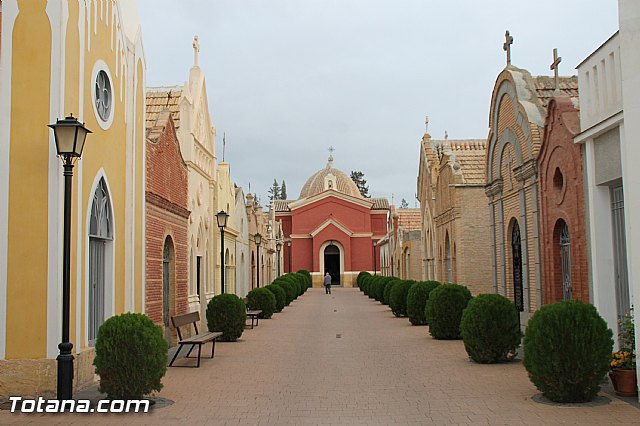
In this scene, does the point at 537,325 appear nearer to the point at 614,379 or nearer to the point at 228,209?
the point at 614,379

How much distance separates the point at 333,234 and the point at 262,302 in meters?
38.7

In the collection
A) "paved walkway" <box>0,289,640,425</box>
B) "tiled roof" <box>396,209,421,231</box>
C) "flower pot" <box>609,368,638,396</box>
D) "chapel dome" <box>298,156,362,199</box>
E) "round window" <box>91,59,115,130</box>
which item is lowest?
"paved walkway" <box>0,289,640,425</box>

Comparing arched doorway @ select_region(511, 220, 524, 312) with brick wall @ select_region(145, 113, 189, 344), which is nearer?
brick wall @ select_region(145, 113, 189, 344)

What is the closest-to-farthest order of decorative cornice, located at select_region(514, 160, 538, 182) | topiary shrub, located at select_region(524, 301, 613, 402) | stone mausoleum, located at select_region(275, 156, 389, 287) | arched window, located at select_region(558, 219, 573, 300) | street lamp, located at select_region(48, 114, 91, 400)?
street lamp, located at select_region(48, 114, 91, 400)
topiary shrub, located at select_region(524, 301, 613, 402)
arched window, located at select_region(558, 219, 573, 300)
decorative cornice, located at select_region(514, 160, 538, 182)
stone mausoleum, located at select_region(275, 156, 389, 287)

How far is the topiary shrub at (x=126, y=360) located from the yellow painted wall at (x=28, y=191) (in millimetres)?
1066

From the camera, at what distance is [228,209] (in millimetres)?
26828

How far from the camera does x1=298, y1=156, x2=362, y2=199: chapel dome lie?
6925 cm

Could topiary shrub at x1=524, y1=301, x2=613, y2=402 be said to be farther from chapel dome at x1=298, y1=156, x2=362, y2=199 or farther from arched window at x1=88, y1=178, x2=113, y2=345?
chapel dome at x1=298, y1=156, x2=362, y2=199

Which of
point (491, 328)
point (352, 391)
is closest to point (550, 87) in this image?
point (491, 328)

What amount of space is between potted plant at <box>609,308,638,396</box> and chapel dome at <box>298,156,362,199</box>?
58826 mm

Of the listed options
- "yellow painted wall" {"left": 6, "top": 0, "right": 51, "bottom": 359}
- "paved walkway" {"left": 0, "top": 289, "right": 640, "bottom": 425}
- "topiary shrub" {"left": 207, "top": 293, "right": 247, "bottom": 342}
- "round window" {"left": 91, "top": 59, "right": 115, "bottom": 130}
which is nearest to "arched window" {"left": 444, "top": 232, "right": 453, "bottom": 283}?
"paved walkway" {"left": 0, "top": 289, "right": 640, "bottom": 425}

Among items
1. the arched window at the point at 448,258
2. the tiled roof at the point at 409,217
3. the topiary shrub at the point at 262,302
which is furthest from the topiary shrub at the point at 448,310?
the tiled roof at the point at 409,217

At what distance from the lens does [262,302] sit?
82.9 ft

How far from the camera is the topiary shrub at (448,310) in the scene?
16.9 metres
